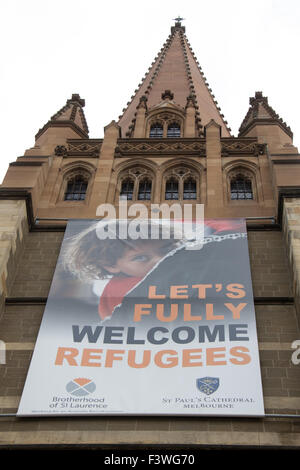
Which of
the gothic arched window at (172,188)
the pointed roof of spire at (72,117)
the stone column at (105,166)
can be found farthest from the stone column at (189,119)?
the gothic arched window at (172,188)

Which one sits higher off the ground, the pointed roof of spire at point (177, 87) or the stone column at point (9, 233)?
the pointed roof of spire at point (177, 87)

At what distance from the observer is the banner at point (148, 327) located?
1148 centimetres

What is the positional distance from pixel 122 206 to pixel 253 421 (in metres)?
8.48

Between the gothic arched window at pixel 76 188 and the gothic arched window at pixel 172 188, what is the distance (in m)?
2.59

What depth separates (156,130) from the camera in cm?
2670

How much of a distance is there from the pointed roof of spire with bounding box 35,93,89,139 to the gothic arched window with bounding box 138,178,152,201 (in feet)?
16.4

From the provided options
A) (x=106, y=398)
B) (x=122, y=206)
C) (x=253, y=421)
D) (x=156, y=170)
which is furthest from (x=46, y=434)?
(x=156, y=170)

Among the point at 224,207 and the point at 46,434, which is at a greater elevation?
the point at 224,207

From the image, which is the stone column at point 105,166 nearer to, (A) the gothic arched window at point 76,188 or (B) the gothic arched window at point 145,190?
(A) the gothic arched window at point 76,188

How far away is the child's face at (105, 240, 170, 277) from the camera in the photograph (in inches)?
587

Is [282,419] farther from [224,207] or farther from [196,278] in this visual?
[224,207]
